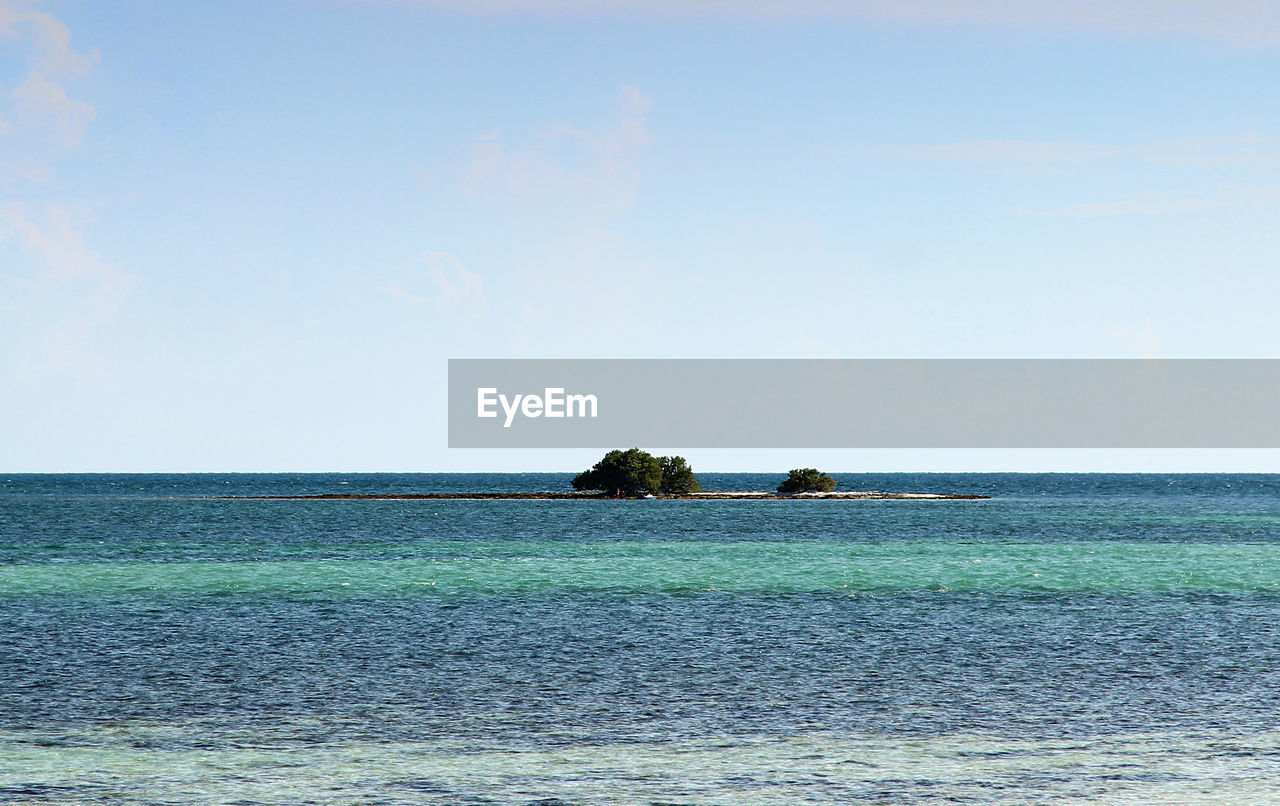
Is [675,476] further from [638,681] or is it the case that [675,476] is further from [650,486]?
[638,681]

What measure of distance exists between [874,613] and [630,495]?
135m

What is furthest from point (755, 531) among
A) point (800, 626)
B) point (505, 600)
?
point (800, 626)

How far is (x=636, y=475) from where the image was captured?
173 meters

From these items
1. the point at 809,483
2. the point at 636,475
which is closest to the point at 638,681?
the point at 636,475

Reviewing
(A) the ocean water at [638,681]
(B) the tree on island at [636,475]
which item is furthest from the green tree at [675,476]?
(A) the ocean water at [638,681]

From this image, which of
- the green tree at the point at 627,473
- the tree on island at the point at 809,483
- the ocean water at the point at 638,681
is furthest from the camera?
the tree on island at the point at 809,483

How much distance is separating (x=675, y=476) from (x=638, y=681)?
151911 millimetres

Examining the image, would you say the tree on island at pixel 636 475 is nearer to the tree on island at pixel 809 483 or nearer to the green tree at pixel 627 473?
the green tree at pixel 627 473

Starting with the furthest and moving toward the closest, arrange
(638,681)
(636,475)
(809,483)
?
(809,483) → (636,475) → (638,681)

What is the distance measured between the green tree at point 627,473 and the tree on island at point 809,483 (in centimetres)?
2513

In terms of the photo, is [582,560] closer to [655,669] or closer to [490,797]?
[655,669]

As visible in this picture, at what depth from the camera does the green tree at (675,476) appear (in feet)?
587

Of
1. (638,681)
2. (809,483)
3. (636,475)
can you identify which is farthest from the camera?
(809,483)

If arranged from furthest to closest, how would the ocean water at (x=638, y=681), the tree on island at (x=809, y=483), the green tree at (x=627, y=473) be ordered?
the tree on island at (x=809, y=483) → the green tree at (x=627, y=473) → the ocean water at (x=638, y=681)
